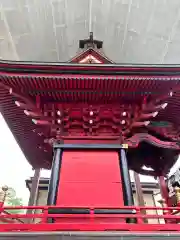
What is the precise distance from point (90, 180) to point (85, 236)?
1.93m

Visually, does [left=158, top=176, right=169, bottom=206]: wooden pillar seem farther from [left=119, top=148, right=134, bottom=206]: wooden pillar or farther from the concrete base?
the concrete base

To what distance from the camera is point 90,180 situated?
5.35 meters

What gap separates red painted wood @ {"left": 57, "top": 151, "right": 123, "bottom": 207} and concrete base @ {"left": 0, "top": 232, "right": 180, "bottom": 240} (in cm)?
150

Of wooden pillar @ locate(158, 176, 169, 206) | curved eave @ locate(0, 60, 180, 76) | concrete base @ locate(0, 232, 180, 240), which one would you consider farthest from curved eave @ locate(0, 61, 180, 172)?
wooden pillar @ locate(158, 176, 169, 206)

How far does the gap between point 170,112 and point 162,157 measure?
6.69 ft

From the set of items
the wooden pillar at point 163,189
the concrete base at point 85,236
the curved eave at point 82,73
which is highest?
the curved eave at point 82,73

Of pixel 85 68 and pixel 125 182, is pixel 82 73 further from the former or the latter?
pixel 125 182

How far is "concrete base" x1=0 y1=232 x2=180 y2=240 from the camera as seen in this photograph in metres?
3.43

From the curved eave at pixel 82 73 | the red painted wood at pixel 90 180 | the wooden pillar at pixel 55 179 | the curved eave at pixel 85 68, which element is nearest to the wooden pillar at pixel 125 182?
the red painted wood at pixel 90 180

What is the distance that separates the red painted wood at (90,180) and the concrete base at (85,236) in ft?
4.93

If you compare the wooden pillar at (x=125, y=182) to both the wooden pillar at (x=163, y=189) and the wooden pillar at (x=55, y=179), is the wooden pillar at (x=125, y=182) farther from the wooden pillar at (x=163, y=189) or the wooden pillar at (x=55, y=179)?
the wooden pillar at (x=163, y=189)

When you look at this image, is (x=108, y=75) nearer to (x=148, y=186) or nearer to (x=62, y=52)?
(x=148, y=186)

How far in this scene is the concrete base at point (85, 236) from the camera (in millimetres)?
3430

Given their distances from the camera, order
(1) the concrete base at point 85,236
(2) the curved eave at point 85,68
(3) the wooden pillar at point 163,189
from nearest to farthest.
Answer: (1) the concrete base at point 85,236 → (2) the curved eave at point 85,68 → (3) the wooden pillar at point 163,189
